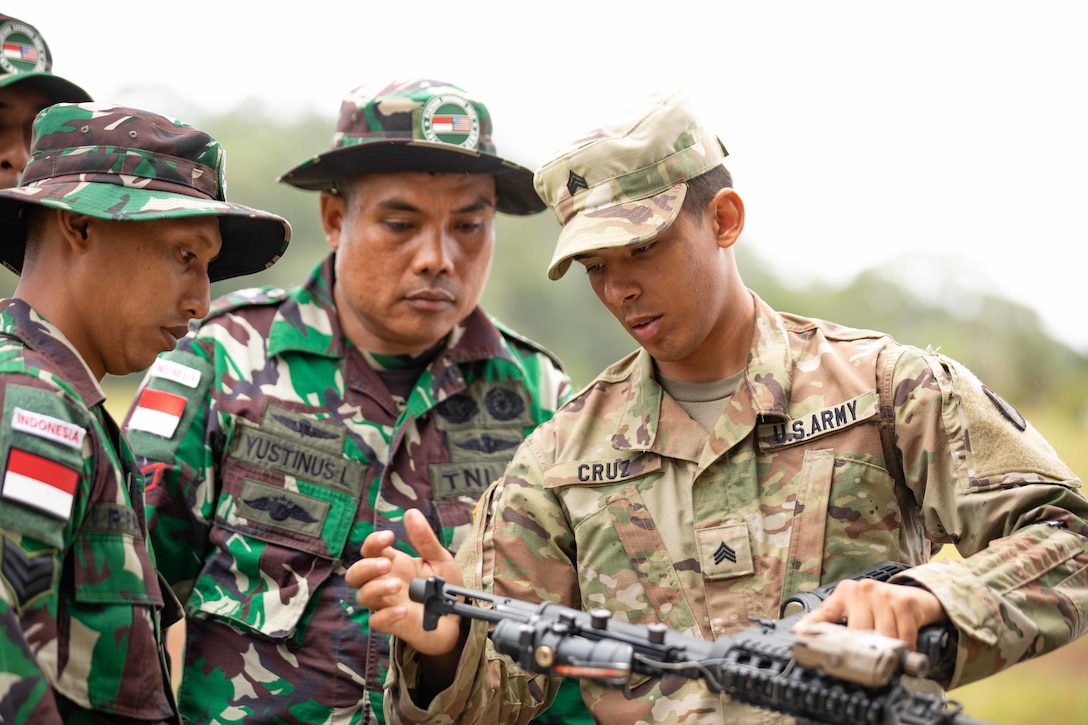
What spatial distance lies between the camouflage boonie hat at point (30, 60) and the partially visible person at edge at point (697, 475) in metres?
2.14

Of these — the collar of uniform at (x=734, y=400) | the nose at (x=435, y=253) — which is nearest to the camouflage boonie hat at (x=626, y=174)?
the collar of uniform at (x=734, y=400)

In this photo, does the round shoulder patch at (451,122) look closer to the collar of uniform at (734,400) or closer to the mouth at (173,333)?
the collar of uniform at (734,400)

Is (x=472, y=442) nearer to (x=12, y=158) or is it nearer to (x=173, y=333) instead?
(x=173, y=333)

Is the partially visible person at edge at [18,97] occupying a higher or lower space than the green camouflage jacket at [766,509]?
higher

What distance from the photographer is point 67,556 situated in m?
3.06

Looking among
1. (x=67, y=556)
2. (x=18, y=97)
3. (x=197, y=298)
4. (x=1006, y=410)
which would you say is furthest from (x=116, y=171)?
(x=1006, y=410)

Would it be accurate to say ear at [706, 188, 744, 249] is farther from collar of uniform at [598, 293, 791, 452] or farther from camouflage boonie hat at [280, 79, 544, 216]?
camouflage boonie hat at [280, 79, 544, 216]

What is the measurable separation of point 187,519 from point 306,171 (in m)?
1.70

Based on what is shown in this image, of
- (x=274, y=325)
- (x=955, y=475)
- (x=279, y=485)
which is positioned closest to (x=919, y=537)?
(x=955, y=475)

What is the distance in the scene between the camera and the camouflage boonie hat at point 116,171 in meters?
3.29

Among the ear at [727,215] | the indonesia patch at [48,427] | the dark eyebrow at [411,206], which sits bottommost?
the indonesia patch at [48,427]

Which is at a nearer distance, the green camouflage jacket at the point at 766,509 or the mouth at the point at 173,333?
the green camouflage jacket at the point at 766,509

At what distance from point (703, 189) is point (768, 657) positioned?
5.71 ft

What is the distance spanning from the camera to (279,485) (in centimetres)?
473
